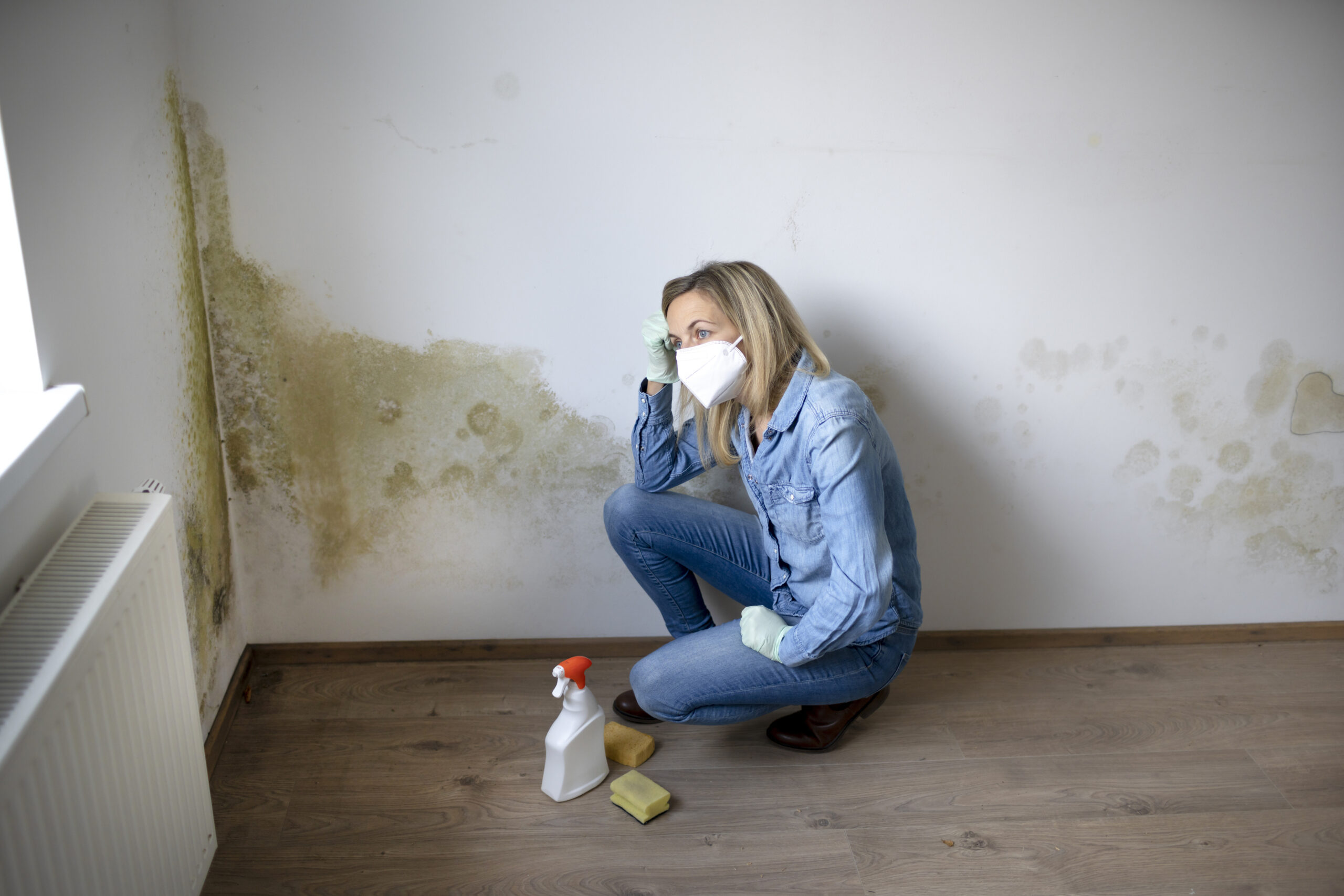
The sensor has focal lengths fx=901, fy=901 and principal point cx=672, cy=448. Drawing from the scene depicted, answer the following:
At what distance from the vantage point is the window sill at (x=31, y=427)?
0.93 meters

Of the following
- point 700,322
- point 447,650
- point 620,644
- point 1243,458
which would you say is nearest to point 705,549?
point 620,644

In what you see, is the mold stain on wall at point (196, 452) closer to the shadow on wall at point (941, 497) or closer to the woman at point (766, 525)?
the woman at point (766, 525)

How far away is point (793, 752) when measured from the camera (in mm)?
1729

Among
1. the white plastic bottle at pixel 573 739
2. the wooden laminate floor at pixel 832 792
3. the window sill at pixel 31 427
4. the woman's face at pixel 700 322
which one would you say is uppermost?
the woman's face at pixel 700 322

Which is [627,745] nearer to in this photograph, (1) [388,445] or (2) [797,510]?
(2) [797,510]

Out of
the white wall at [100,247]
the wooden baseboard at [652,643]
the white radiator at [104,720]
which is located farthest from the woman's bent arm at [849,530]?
the white wall at [100,247]

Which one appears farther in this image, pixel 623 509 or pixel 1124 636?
pixel 1124 636

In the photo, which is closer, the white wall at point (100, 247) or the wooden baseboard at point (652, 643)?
the white wall at point (100, 247)

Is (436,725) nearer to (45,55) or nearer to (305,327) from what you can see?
(305,327)

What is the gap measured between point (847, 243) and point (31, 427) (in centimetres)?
135

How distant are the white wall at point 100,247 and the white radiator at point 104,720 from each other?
0.10m

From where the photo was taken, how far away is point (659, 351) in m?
1.65

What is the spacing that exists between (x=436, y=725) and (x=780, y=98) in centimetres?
137

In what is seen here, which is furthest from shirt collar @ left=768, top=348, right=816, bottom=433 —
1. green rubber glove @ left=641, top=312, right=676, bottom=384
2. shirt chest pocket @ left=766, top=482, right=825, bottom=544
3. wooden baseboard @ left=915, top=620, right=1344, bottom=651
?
wooden baseboard @ left=915, top=620, right=1344, bottom=651
